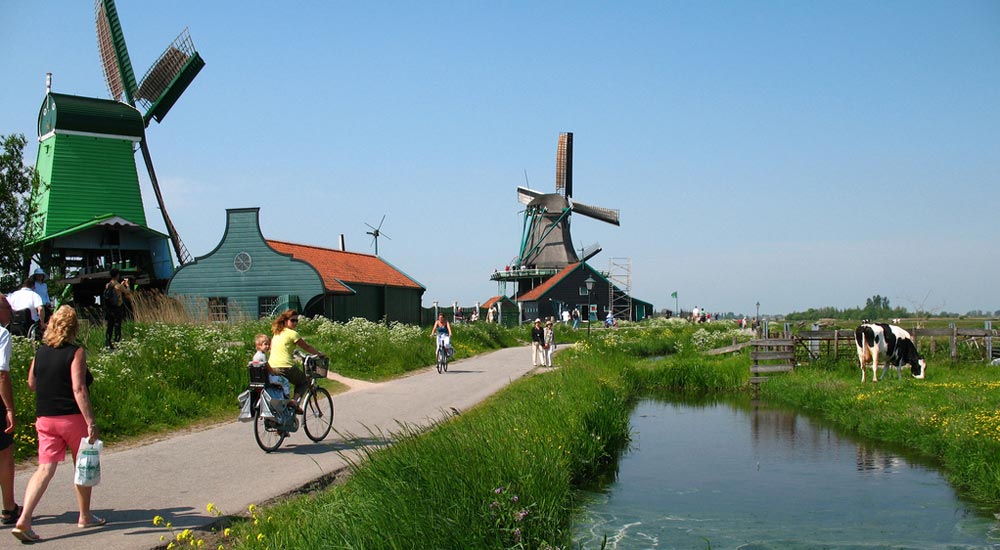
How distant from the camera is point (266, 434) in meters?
10.6

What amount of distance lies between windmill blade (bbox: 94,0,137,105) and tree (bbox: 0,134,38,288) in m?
21.8

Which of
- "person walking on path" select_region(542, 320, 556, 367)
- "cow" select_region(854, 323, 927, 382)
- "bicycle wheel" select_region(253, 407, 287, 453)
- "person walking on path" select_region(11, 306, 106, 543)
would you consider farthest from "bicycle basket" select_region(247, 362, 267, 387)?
"cow" select_region(854, 323, 927, 382)

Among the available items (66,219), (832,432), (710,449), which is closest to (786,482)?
(710,449)

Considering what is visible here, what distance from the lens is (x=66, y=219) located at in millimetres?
37312

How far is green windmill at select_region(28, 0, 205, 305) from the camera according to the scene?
37188 millimetres

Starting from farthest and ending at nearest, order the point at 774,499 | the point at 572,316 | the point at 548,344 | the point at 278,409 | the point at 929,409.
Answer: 1. the point at 572,316
2. the point at 548,344
3. the point at 929,409
4. the point at 774,499
5. the point at 278,409

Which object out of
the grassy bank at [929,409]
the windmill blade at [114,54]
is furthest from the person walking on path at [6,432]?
the windmill blade at [114,54]

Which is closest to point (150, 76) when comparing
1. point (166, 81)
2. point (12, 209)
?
point (166, 81)

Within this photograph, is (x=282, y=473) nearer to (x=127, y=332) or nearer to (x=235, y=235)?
(x=127, y=332)

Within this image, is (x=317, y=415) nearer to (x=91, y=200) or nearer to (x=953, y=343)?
(x=953, y=343)

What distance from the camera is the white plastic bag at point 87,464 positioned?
6.62 meters

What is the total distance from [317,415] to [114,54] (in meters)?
41.8

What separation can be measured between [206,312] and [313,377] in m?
23.5

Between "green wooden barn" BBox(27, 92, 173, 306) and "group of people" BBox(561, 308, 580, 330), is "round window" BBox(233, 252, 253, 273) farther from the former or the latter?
"group of people" BBox(561, 308, 580, 330)
